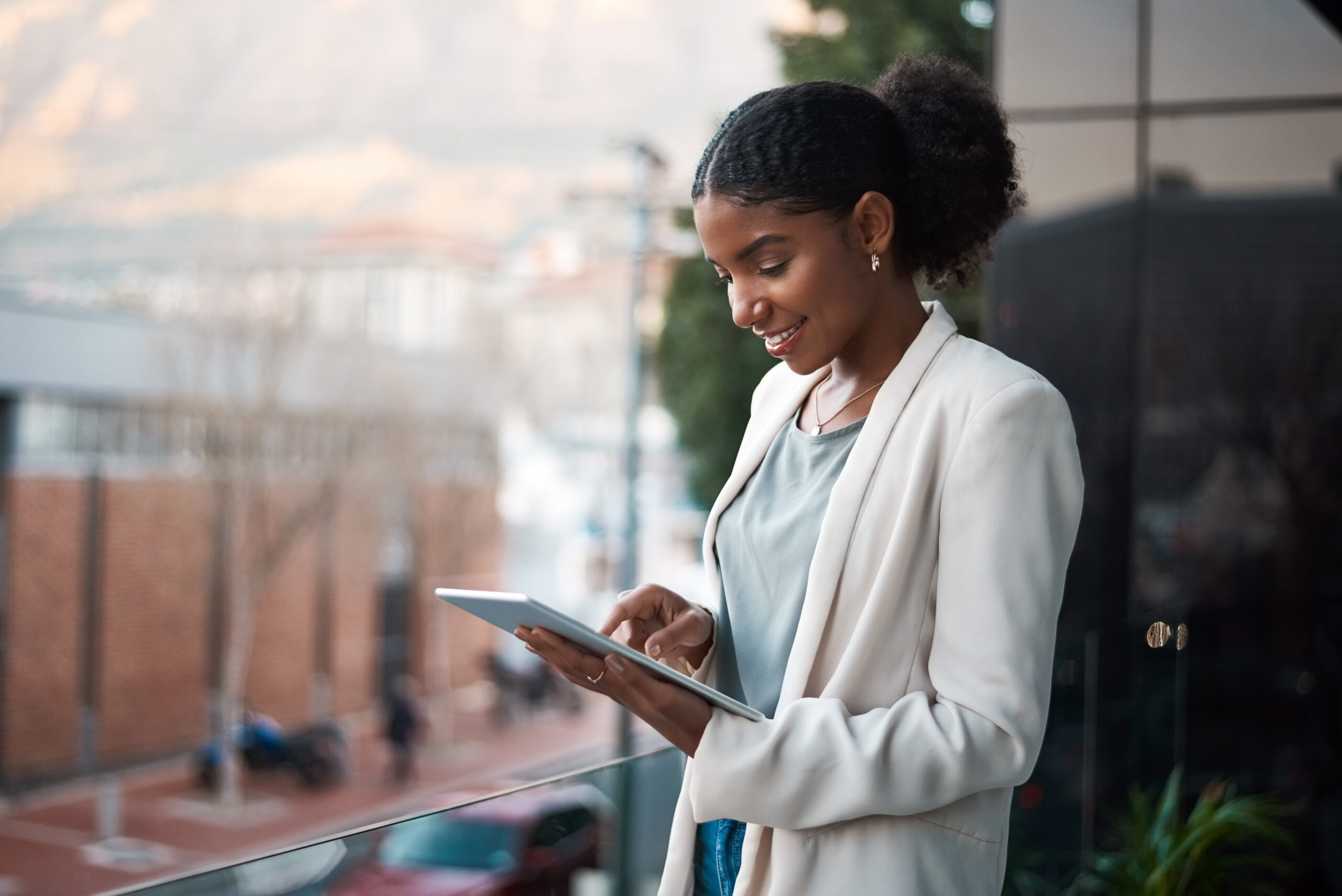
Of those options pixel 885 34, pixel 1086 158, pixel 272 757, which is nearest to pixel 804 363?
pixel 1086 158

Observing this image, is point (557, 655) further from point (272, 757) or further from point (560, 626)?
point (272, 757)

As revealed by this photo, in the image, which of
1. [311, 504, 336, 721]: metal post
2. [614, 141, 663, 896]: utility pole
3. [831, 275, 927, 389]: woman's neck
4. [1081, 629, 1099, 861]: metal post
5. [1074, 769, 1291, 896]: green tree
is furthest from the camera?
[311, 504, 336, 721]: metal post

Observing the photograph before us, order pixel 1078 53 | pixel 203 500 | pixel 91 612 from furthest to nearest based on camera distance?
pixel 203 500, pixel 91 612, pixel 1078 53

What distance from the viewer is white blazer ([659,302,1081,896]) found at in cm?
89

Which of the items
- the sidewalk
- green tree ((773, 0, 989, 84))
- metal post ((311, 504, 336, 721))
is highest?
green tree ((773, 0, 989, 84))

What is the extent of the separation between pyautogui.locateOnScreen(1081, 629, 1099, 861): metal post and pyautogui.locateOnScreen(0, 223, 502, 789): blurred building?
12.7m

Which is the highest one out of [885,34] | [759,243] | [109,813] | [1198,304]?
[885,34]

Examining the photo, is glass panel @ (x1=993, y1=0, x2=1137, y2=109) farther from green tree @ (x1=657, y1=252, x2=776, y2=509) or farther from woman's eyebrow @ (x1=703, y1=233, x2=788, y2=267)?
green tree @ (x1=657, y1=252, x2=776, y2=509)

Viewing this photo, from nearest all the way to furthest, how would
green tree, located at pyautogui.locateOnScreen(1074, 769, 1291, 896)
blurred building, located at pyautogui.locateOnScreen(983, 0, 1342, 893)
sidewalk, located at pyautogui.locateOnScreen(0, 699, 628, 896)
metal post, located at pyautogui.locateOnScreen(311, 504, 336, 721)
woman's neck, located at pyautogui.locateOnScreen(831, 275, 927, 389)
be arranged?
woman's neck, located at pyautogui.locateOnScreen(831, 275, 927, 389) → green tree, located at pyautogui.locateOnScreen(1074, 769, 1291, 896) → blurred building, located at pyautogui.locateOnScreen(983, 0, 1342, 893) → sidewalk, located at pyautogui.locateOnScreen(0, 699, 628, 896) → metal post, located at pyautogui.locateOnScreen(311, 504, 336, 721)

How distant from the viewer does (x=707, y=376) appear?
1348 centimetres

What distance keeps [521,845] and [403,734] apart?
14.8m

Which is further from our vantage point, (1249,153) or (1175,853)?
(1249,153)

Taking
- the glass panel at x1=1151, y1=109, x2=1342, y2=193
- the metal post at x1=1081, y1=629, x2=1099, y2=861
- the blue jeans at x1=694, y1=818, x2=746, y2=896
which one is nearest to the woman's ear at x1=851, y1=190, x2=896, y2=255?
the blue jeans at x1=694, y1=818, x2=746, y2=896

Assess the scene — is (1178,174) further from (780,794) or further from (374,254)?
(374,254)
